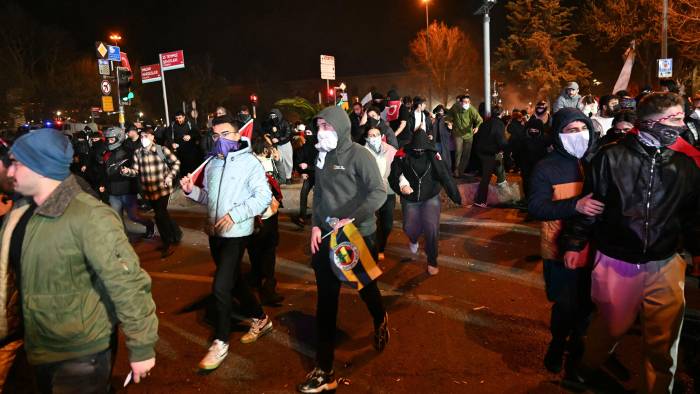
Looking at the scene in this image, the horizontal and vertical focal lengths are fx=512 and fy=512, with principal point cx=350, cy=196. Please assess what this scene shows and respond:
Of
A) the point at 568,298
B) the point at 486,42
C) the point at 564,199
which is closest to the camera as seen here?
the point at 564,199

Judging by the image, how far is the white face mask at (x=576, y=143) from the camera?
12.4 feet

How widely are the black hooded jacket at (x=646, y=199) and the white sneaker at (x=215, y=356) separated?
313 centimetres

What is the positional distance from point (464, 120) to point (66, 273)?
11507mm

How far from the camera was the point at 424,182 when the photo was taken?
6.37 metres

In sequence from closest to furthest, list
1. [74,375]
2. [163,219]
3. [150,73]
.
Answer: [74,375], [163,219], [150,73]

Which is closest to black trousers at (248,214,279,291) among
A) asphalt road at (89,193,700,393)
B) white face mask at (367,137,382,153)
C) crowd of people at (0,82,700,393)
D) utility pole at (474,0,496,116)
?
crowd of people at (0,82,700,393)

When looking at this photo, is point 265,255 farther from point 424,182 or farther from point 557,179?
point 557,179

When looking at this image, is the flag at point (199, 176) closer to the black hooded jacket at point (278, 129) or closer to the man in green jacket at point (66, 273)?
the man in green jacket at point (66, 273)

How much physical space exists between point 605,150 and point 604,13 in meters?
35.0

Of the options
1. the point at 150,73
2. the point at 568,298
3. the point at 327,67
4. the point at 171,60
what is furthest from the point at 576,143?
the point at 150,73

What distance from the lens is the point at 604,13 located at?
32875mm

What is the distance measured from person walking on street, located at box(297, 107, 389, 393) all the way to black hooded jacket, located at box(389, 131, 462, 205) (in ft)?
7.60

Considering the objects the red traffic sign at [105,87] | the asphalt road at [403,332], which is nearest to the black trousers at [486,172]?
the asphalt road at [403,332]

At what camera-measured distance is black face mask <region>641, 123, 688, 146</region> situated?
3.12 meters
